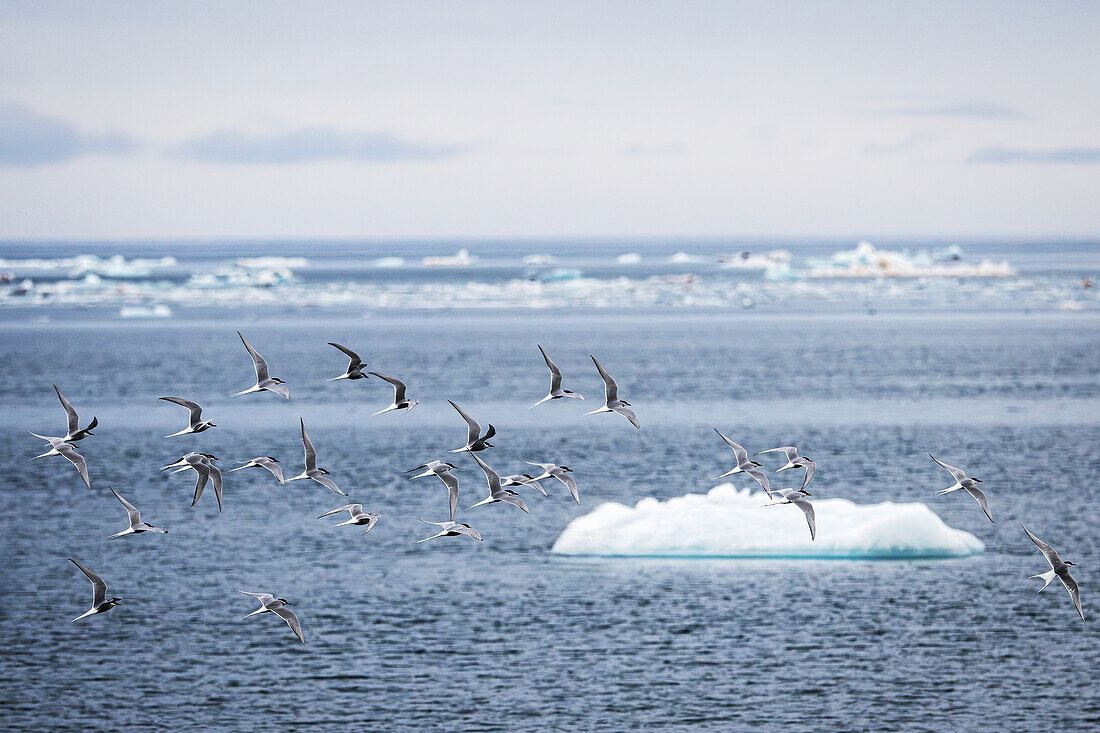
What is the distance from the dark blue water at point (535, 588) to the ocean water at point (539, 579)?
4.9 inches

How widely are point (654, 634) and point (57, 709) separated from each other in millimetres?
15509

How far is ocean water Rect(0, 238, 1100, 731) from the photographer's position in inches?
1251

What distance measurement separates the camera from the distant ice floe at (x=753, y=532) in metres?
40.2

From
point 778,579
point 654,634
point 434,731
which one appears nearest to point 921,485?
point 778,579

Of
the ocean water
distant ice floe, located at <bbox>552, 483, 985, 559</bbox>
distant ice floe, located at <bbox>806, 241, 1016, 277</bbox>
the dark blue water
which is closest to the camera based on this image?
the dark blue water

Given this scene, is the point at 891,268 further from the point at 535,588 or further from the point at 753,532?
the point at 535,588

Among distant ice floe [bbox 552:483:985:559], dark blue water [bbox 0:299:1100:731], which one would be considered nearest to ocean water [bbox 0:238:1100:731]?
dark blue water [bbox 0:299:1100:731]

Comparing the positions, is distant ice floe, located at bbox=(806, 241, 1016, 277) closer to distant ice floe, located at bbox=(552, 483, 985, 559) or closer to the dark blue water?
the dark blue water

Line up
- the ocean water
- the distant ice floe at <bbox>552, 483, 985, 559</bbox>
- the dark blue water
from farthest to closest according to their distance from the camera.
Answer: the distant ice floe at <bbox>552, 483, 985, 559</bbox>, the ocean water, the dark blue water

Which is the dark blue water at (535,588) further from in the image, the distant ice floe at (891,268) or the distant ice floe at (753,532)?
the distant ice floe at (891,268)

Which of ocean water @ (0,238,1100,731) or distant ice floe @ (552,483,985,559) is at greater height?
distant ice floe @ (552,483,985,559)

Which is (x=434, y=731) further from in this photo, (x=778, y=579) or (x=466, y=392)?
(x=466, y=392)

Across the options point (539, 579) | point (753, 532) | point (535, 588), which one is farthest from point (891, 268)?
point (535, 588)

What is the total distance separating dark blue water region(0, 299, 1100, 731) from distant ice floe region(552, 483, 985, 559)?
28.0 inches
